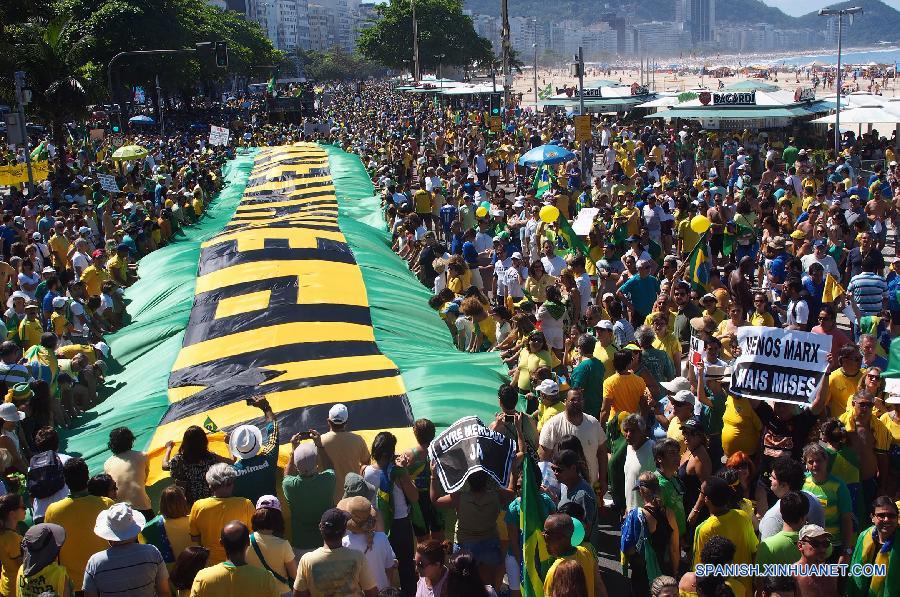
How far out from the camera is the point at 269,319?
35.0 ft

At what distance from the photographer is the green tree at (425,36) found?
9400 centimetres

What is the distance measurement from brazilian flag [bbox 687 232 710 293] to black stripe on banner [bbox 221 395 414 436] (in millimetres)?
4512

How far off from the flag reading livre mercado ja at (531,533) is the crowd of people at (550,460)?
0.11ft

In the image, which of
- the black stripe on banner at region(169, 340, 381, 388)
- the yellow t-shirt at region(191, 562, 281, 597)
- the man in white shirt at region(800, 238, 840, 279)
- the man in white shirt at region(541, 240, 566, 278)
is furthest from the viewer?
the man in white shirt at region(541, 240, 566, 278)

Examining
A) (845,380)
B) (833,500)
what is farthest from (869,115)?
(833,500)

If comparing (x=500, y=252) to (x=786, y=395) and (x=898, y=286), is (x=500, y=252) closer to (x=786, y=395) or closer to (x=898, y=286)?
(x=898, y=286)

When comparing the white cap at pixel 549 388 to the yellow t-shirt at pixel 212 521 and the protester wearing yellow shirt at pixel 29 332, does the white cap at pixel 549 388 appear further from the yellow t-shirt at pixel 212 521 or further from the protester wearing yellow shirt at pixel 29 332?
the protester wearing yellow shirt at pixel 29 332

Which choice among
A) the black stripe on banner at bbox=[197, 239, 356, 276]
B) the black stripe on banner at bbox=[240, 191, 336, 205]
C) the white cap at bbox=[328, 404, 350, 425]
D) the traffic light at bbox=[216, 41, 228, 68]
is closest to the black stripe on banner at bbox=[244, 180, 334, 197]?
the black stripe on banner at bbox=[240, 191, 336, 205]

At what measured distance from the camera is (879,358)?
8156 millimetres

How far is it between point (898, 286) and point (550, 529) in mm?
6583

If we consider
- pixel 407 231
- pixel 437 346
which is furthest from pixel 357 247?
pixel 437 346

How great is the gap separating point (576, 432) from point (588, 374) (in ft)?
4.39

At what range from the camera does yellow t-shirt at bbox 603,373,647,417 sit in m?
7.68

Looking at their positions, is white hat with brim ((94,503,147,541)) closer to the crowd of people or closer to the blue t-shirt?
the crowd of people
